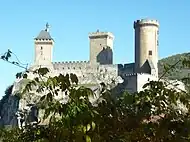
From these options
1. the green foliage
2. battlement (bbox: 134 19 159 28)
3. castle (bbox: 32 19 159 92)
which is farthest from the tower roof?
the green foliage

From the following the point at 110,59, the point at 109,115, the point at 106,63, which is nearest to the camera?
the point at 109,115

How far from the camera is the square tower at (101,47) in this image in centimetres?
5533

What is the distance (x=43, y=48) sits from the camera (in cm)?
5719

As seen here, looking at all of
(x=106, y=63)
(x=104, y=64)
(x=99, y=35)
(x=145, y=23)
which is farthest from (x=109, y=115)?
(x=99, y=35)

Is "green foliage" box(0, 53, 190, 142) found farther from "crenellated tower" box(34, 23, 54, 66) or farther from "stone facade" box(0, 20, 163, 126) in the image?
"crenellated tower" box(34, 23, 54, 66)

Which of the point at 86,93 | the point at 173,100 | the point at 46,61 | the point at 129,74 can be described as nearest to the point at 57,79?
the point at 86,93

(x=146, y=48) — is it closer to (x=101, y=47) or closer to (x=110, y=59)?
(x=110, y=59)

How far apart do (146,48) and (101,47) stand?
23.9ft

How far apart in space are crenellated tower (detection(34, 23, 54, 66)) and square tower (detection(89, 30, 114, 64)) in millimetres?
4904

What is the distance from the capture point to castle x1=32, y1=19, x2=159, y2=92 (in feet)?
163

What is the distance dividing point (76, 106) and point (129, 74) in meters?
46.4

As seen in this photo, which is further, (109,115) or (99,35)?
(99,35)

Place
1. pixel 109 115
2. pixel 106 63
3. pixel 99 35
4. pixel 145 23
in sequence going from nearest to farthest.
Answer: pixel 109 115
pixel 145 23
pixel 106 63
pixel 99 35

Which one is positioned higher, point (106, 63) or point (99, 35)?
point (99, 35)
